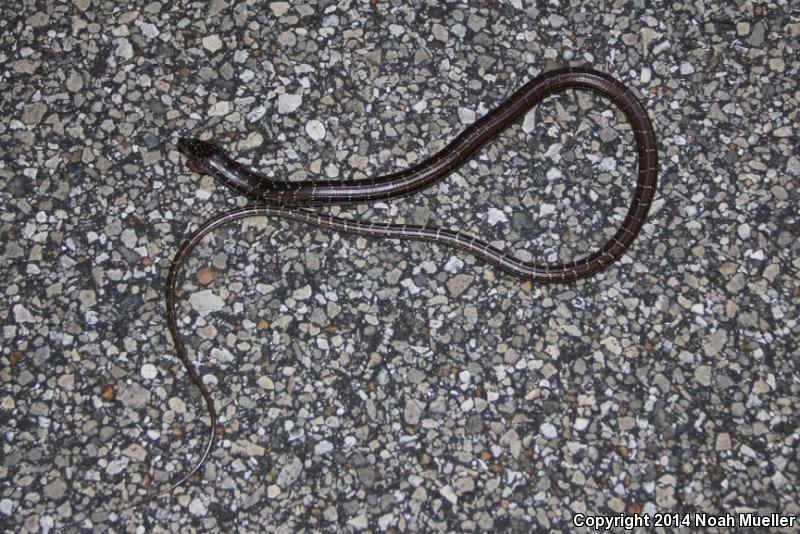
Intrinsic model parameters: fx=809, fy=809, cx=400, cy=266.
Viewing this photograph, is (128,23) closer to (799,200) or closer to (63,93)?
(63,93)

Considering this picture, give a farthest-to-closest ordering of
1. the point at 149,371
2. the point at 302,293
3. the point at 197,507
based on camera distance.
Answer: the point at 302,293, the point at 149,371, the point at 197,507

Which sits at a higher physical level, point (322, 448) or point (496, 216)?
point (496, 216)

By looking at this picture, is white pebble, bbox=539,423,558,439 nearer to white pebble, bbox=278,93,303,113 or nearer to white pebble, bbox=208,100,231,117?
white pebble, bbox=278,93,303,113

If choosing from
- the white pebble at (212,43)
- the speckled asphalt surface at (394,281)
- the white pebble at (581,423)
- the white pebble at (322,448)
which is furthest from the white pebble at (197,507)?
the white pebble at (212,43)

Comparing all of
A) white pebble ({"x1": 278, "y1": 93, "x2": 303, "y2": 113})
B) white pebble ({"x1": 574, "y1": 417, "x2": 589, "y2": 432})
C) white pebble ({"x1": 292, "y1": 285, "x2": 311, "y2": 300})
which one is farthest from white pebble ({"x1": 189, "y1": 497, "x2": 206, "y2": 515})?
white pebble ({"x1": 278, "y1": 93, "x2": 303, "y2": 113})

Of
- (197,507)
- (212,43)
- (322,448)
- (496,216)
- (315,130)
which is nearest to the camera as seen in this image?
(197,507)

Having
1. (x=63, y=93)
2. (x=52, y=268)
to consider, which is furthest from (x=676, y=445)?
(x=63, y=93)

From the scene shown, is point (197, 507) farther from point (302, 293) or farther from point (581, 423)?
point (581, 423)

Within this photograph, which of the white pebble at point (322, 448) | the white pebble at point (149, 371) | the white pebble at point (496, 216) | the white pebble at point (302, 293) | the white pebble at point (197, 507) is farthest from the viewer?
the white pebble at point (496, 216)

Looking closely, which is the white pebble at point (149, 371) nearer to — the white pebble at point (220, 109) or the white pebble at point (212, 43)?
the white pebble at point (220, 109)

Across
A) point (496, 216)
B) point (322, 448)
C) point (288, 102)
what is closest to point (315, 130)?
point (288, 102)
